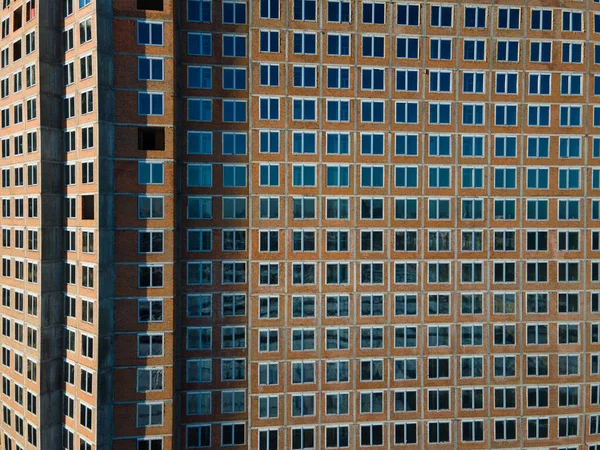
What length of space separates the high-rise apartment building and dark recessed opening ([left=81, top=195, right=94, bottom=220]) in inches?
6.5

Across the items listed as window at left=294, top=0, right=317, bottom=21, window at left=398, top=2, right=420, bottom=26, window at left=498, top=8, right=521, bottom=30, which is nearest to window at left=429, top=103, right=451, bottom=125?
window at left=398, top=2, right=420, bottom=26

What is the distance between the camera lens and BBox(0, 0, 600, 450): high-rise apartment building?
92.6 feet

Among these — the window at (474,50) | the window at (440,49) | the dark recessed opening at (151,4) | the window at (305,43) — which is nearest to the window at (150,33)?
the dark recessed opening at (151,4)

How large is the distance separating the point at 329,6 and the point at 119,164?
19.7 meters

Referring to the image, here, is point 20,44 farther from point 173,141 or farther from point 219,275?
point 219,275

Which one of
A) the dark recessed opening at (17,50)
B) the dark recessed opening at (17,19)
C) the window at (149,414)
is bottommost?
the window at (149,414)

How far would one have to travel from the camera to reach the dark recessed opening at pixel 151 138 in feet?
91.5

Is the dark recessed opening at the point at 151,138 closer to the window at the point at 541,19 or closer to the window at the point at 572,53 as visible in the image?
the window at the point at 541,19

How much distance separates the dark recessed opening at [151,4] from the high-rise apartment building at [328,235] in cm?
26

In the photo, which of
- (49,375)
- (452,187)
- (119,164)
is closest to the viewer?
(119,164)

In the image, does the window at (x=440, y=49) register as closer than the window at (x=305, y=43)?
No

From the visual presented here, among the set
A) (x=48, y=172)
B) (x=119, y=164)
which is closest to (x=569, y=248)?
(x=119, y=164)

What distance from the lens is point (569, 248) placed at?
3116cm

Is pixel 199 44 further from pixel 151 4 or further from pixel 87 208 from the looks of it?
pixel 87 208
